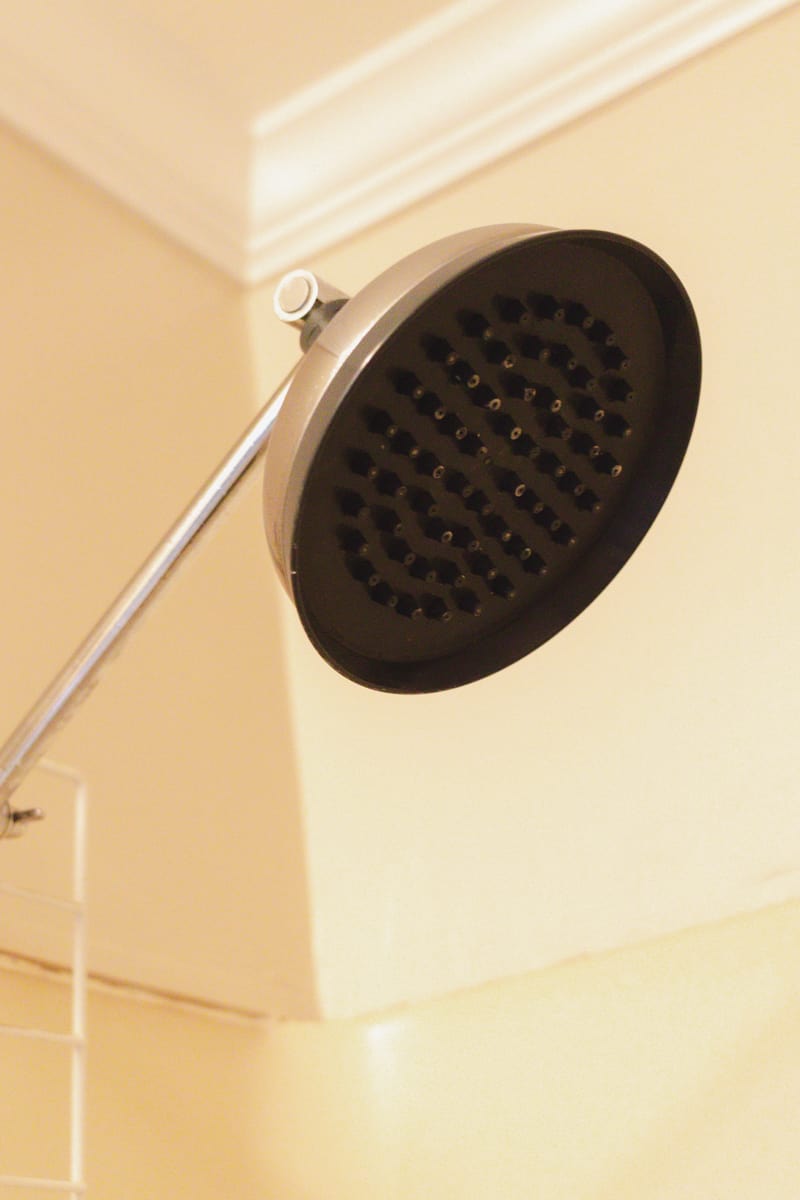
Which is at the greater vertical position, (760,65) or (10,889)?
(760,65)

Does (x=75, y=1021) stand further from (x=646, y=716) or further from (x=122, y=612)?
(x=646, y=716)

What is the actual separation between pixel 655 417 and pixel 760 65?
0.67 metres

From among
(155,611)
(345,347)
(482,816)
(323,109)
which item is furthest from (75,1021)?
(323,109)

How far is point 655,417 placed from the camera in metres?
0.58

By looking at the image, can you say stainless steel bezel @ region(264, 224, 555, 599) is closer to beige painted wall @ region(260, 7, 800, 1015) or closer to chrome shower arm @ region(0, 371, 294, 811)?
chrome shower arm @ region(0, 371, 294, 811)

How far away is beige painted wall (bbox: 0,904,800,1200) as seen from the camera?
0.82 metres

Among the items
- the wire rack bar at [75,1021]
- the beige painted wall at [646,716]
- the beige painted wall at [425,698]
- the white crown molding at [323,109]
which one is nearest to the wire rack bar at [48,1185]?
the wire rack bar at [75,1021]

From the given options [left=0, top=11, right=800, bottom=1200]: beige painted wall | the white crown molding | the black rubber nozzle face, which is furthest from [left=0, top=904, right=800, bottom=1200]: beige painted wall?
the white crown molding

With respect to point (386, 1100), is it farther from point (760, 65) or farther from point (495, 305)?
point (760, 65)

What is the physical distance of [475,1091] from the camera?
931 mm

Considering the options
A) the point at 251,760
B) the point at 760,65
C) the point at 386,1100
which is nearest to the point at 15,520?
the point at 251,760

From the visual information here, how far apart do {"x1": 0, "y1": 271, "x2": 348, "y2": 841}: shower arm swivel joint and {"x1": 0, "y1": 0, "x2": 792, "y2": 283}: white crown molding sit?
705mm

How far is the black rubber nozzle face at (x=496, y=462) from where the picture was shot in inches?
20.2

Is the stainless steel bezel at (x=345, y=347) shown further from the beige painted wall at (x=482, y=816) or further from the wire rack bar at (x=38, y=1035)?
the beige painted wall at (x=482, y=816)
